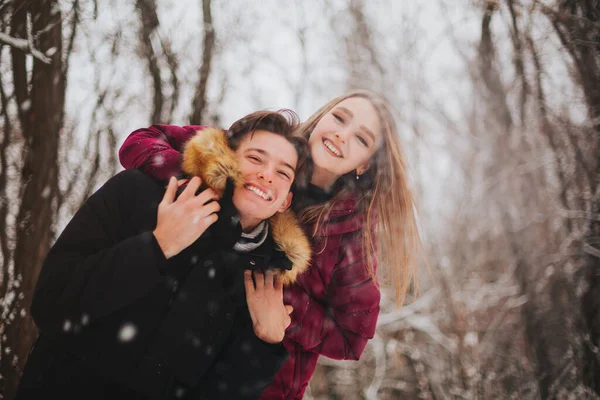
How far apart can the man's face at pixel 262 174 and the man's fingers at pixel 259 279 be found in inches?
8.3

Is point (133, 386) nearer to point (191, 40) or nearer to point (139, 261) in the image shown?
point (139, 261)

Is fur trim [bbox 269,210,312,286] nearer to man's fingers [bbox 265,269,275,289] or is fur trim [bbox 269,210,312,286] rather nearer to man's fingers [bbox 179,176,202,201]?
man's fingers [bbox 265,269,275,289]

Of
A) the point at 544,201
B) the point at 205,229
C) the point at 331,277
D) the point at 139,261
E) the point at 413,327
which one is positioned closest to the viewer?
the point at 139,261

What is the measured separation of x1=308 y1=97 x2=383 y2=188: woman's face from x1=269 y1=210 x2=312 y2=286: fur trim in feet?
1.64

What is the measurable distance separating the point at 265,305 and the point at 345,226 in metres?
0.73

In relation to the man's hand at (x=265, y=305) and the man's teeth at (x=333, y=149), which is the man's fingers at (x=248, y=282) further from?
the man's teeth at (x=333, y=149)

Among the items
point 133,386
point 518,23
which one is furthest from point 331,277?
point 518,23

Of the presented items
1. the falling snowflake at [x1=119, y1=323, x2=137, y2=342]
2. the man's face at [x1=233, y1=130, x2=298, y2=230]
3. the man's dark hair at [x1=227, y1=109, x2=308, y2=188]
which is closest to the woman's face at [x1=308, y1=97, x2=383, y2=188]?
the man's dark hair at [x1=227, y1=109, x2=308, y2=188]

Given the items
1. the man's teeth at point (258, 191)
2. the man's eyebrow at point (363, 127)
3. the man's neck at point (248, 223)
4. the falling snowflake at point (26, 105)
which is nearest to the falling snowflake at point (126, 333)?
the man's neck at point (248, 223)

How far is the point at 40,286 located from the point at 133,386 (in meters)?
0.51

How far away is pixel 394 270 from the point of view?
2400 millimetres

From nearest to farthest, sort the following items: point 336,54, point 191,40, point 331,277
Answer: point 331,277, point 191,40, point 336,54

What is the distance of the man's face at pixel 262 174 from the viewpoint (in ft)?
5.11

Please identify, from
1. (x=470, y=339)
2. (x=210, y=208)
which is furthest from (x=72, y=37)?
(x=470, y=339)
